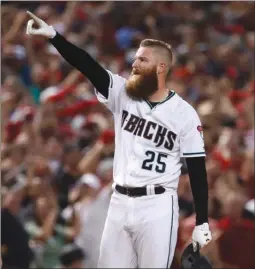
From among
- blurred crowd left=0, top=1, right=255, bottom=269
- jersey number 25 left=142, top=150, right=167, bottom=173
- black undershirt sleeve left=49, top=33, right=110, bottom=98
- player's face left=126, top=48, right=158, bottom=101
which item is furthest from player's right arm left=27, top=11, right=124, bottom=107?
blurred crowd left=0, top=1, right=255, bottom=269

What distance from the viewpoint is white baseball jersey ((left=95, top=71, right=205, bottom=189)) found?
18.5ft

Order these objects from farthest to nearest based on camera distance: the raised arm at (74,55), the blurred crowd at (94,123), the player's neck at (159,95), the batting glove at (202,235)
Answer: the blurred crowd at (94,123)
the player's neck at (159,95)
the batting glove at (202,235)
the raised arm at (74,55)

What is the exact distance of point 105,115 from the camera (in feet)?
35.9

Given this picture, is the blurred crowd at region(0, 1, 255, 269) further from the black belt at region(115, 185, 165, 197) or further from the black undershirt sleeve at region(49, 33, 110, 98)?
the black undershirt sleeve at region(49, 33, 110, 98)

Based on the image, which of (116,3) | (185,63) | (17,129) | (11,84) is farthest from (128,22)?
(17,129)

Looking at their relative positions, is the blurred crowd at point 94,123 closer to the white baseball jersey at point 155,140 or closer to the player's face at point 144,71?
the white baseball jersey at point 155,140

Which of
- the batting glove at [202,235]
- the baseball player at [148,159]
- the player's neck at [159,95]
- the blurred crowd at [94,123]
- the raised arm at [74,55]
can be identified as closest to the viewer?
the raised arm at [74,55]

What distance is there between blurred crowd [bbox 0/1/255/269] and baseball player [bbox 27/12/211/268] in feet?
1.16

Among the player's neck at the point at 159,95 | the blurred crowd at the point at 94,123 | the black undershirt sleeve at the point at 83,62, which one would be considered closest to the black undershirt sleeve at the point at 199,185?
the player's neck at the point at 159,95

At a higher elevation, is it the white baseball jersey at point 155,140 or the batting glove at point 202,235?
the white baseball jersey at point 155,140

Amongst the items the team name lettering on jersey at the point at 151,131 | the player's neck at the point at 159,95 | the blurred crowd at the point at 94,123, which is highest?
the player's neck at the point at 159,95

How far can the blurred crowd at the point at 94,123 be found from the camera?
312 inches

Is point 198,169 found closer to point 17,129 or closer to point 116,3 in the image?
point 17,129

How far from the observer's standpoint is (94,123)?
10.6 m
